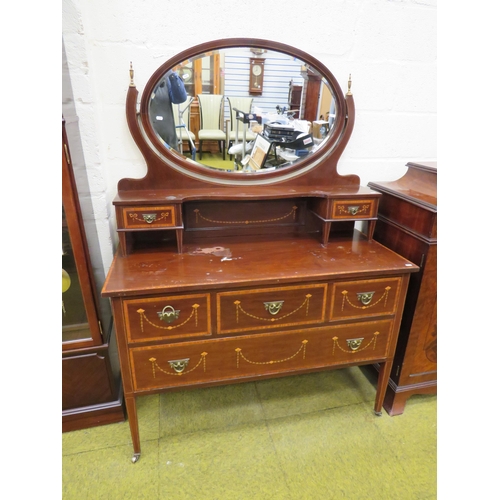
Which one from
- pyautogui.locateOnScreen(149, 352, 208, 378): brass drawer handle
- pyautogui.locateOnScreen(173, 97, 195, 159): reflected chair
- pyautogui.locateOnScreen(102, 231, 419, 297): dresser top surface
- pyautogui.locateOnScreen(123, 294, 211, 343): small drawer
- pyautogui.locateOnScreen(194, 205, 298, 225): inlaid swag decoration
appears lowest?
pyautogui.locateOnScreen(149, 352, 208, 378): brass drawer handle

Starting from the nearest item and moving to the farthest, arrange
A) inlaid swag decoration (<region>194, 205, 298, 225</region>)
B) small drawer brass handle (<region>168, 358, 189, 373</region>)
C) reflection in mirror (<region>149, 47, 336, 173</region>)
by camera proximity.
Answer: small drawer brass handle (<region>168, 358, 189, 373</region>) → reflection in mirror (<region>149, 47, 336, 173</region>) → inlaid swag decoration (<region>194, 205, 298, 225</region>)

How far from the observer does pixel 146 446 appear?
4.77 ft

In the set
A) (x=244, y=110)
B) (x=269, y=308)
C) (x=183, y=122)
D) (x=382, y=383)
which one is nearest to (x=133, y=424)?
(x=269, y=308)

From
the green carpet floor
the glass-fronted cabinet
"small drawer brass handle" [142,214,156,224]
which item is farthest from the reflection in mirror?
the green carpet floor

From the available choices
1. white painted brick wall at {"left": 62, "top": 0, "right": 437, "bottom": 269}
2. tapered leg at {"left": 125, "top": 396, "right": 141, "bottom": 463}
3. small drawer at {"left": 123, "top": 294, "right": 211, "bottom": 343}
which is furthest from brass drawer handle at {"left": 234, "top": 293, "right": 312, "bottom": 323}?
white painted brick wall at {"left": 62, "top": 0, "right": 437, "bottom": 269}

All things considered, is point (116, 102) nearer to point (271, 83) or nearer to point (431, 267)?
point (271, 83)

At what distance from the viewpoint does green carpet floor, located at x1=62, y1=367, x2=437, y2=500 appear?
1307 millimetres

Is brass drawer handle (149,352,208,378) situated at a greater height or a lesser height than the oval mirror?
lesser

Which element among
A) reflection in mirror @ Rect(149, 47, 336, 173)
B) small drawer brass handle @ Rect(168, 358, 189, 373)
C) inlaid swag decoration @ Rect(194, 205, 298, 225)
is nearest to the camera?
small drawer brass handle @ Rect(168, 358, 189, 373)

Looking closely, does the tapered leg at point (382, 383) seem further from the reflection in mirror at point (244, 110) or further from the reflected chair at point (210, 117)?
the reflected chair at point (210, 117)

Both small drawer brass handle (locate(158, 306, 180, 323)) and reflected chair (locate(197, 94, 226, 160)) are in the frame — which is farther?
reflected chair (locate(197, 94, 226, 160))

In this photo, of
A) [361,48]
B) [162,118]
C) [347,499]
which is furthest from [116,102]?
[347,499]

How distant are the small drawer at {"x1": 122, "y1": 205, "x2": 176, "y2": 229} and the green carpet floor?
35.3 inches

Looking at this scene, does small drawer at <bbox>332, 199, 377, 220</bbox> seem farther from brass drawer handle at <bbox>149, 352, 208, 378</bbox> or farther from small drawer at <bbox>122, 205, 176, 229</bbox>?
brass drawer handle at <bbox>149, 352, 208, 378</bbox>
